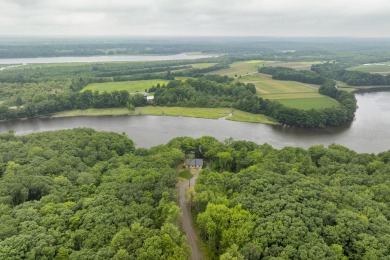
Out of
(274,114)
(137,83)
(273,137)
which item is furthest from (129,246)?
(137,83)

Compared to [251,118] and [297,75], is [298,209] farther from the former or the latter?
[297,75]

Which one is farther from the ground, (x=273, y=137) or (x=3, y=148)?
(x=3, y=148)

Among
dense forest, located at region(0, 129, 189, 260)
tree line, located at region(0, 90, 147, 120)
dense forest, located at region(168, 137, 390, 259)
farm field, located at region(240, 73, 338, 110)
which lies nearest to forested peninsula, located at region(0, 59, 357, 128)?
tree line, located at region(0, 90, 147, 120)

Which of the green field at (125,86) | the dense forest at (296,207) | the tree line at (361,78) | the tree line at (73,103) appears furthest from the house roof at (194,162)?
the tree line at (361,78)

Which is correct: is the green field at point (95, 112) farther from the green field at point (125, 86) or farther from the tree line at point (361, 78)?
the tree line at point (361, 78)

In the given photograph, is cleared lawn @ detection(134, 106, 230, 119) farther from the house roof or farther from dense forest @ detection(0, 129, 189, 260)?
dense forest @ detection(0, 129, 189, 260)

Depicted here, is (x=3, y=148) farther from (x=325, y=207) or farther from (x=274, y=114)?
(x=274, y=114)
